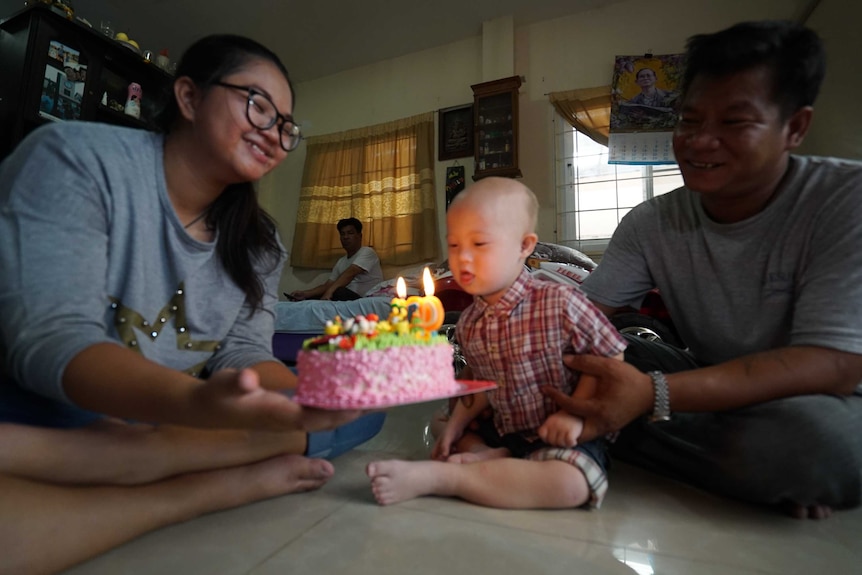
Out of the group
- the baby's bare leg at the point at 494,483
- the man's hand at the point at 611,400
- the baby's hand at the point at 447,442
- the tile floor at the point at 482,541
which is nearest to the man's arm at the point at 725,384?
the man's hand at the point at 611,400

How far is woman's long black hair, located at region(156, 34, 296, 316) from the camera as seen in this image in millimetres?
1158

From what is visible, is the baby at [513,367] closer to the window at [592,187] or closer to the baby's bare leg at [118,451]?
the baby's bare leg at [118,451]

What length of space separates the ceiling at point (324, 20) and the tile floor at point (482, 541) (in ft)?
14.9

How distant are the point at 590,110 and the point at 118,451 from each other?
4.51m

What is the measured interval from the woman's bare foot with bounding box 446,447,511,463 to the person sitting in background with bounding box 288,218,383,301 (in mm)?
3325

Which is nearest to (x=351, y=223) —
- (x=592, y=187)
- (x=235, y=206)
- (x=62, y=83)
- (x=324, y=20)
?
(x=324, y=20)

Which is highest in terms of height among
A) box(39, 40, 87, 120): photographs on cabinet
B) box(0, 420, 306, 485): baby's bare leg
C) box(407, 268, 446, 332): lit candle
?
box(39, 40, 87, 120): photographs on cabinet

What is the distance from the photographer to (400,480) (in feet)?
3.70

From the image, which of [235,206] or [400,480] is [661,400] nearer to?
[400,480]

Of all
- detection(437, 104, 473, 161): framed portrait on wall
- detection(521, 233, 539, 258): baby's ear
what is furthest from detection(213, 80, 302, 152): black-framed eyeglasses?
detection(437, 104, 473, 161): framed portrait on wall

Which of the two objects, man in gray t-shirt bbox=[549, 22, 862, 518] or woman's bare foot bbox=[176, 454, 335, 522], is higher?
man in gray t-shirt bbox=[549, 22, 862, 518]

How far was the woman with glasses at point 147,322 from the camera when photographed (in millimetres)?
767

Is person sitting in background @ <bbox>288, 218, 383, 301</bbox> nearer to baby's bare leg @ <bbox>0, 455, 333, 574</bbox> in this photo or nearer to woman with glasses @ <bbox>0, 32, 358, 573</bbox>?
woman with glasses @ <bbox>0, 32, 358, 573</bbox>

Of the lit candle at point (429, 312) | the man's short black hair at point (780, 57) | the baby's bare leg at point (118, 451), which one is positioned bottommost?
the baby's bare leg at point (118, 451)
